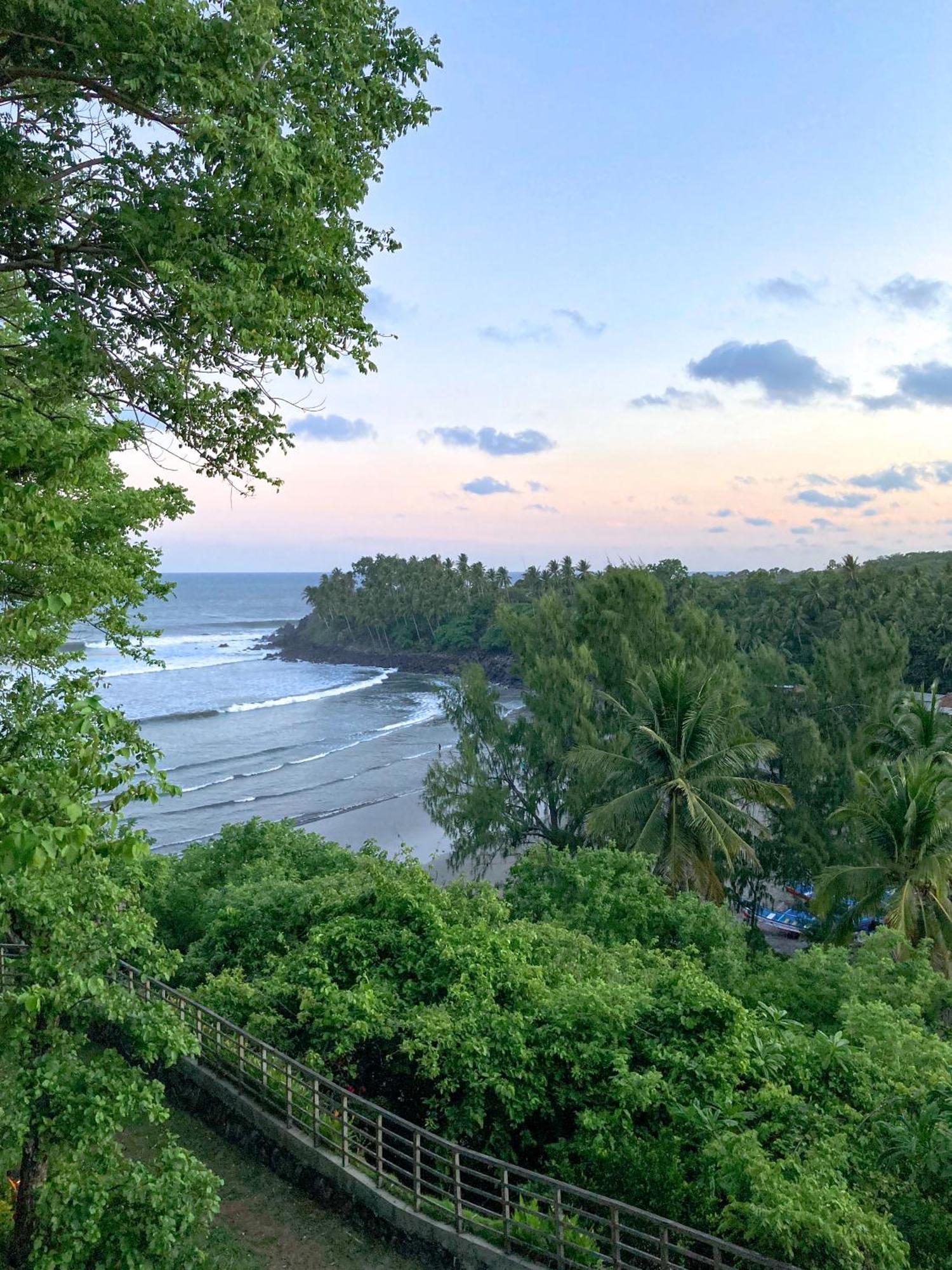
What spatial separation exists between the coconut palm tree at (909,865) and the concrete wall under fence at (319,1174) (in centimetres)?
1047

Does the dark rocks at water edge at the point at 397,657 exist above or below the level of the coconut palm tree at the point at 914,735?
below

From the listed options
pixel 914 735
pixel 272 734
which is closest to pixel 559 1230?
pixel 914 735

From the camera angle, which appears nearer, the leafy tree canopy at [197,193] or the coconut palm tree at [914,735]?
the leafy tree canopy at [197,193]

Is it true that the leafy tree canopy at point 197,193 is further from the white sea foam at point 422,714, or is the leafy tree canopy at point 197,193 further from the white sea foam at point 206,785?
the white sea foam at point 422,714

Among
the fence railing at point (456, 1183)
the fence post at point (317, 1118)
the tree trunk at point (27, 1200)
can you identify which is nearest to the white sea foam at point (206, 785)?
the fence railing at point (456, 1183)

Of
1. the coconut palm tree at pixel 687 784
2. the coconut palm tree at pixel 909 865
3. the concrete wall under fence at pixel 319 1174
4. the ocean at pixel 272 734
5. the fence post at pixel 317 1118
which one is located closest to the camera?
the concrete wall under fence at pixel 319 1174

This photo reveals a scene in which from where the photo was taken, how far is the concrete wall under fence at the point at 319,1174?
766 cm

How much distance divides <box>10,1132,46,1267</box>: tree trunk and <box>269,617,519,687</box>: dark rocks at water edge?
74.4 metres

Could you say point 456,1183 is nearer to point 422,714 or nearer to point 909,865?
point 909,865

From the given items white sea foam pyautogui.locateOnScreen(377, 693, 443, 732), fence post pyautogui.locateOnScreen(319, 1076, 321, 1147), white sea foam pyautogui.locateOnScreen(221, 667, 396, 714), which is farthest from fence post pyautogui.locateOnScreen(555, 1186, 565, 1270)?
white sea foam pyautogui.locateOnScreen(221, 667, 396, 714)

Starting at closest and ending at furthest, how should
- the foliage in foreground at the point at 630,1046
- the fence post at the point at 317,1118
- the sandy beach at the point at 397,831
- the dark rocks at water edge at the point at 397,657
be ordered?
the foliage in foreground at the point at 630,1046 < the fence post at the point at 317,1118 < the sandy beach at the point at 397,831 < the dark rocks at water edge at the point at 397,657

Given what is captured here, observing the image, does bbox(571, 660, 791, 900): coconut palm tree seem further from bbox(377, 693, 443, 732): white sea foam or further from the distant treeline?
bbox(377, 693, 443, 732): white sea foam

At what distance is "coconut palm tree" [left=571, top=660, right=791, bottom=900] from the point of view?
1833 centimetres

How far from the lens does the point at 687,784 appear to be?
18203mm
